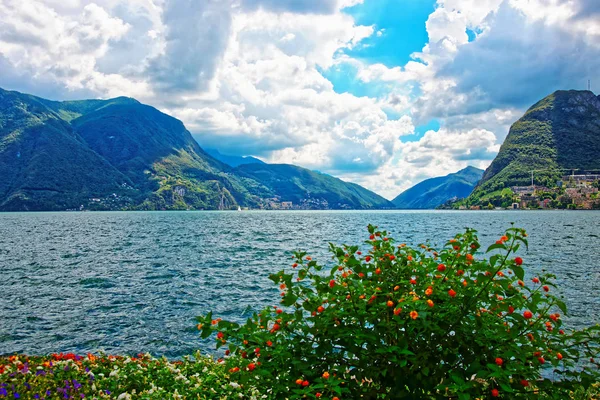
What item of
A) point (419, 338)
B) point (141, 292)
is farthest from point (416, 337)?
point (141, 292)

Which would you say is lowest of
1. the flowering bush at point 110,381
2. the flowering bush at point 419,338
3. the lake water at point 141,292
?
the lake water at point 141,292

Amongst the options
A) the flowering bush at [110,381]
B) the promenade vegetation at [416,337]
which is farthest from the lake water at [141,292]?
the promenade vegetation at [416,337]

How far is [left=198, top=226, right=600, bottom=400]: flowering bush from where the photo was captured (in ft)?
18.4

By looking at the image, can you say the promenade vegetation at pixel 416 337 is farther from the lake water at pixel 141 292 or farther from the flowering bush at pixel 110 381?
the lake water at pixel 141 292

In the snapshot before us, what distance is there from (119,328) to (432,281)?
2285 cm

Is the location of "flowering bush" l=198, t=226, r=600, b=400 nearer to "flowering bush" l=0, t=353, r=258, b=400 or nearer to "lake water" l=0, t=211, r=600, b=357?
"flowering bush" l=0, t=353, r=258, b=400

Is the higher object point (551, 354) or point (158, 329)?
point (551, 354)

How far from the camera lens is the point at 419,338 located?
606cm

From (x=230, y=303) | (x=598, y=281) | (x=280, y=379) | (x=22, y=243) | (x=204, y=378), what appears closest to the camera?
(x=280, y=379)

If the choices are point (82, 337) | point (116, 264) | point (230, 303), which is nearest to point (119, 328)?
point (82, 337)

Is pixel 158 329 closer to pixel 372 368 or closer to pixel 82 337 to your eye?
pixel 82 337

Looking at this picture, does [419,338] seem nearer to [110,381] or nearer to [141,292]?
[110,381]

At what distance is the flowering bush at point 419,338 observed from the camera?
18.4 ft

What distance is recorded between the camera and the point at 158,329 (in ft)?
77.8
